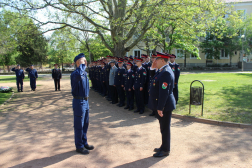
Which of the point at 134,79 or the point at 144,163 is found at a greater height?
the point at 134,79

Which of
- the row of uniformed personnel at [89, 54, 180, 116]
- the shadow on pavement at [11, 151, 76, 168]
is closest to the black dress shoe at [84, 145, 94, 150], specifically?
the shadow on pavement at [11, 151, 76, 168]

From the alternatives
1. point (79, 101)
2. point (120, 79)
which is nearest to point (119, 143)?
point (79, 101)

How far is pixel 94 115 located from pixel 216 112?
478cm

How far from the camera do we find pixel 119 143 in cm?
491

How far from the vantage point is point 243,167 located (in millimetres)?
3646

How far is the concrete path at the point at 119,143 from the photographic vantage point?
12.9ft

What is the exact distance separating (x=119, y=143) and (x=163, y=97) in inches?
73.0

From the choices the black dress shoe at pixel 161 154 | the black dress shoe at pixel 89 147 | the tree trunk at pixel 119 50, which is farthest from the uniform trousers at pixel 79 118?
the tree trunk at pixel 119 50

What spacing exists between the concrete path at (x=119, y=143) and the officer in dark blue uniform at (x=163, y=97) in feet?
1.30

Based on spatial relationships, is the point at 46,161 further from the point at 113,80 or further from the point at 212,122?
the point at 113,80

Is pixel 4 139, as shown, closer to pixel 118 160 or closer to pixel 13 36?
pixel 118 160

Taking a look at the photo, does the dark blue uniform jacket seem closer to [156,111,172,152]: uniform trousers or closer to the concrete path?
[156,111,172,152]: uniform trousers

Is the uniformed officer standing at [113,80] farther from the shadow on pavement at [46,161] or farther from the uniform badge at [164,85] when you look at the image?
the uniform badge at [164,85]

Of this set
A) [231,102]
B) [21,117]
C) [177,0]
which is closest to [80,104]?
[21,117]
